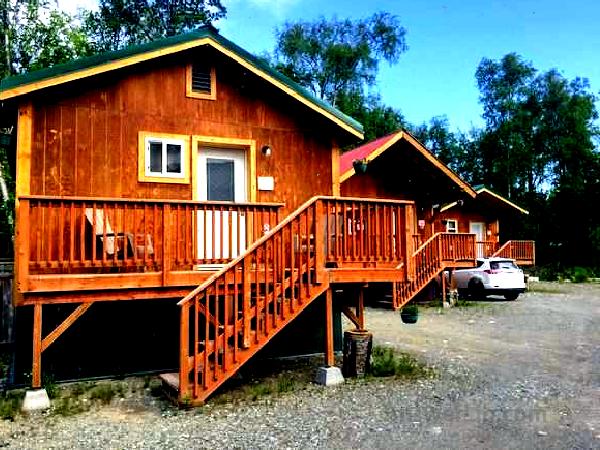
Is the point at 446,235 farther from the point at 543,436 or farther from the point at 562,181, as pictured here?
the point at 562,181

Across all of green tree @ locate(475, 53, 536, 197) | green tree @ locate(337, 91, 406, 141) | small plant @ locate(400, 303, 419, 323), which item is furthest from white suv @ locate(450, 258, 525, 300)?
green tree @ locate(475, 53, 536, 197)

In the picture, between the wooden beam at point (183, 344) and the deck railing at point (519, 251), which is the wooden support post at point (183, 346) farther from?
the deck railing at point (519, 251)

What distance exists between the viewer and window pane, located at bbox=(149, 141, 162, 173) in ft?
28.7

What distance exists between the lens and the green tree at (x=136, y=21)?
93.1ft

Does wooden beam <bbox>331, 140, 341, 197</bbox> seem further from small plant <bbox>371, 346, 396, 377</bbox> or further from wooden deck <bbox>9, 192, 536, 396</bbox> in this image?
small plant <bbox>371, 346, 396, 377</bbox>

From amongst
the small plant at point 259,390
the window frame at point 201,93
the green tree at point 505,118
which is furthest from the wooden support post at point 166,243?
the green tree at point 505,118

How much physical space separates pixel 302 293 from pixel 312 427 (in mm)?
2003

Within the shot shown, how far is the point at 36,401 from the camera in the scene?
6.73 metres

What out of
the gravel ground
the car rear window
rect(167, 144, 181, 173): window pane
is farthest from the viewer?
the car rear window

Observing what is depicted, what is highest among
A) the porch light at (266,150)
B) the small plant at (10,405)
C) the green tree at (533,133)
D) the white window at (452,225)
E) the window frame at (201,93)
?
the green tree at (533,133)

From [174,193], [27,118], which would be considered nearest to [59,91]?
[27,118]

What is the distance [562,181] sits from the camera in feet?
136

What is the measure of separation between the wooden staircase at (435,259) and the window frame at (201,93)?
9931 mm

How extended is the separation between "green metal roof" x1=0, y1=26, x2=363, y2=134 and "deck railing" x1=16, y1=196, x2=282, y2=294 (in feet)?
6.21
